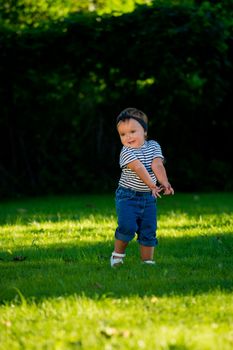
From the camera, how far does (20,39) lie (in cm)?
1448

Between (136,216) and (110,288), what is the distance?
1153 mm

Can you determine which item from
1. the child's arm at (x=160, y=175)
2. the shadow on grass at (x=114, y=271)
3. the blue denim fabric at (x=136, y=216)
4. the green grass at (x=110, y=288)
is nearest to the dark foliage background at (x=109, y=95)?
the green grass at (x=110, y=288)

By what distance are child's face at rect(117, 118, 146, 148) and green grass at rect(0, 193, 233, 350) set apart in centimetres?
100

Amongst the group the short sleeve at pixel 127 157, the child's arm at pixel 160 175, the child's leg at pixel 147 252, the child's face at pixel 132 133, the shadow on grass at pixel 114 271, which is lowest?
the shadow on grass at pixel 114 271

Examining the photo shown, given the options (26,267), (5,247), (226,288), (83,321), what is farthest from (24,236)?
(83,321)

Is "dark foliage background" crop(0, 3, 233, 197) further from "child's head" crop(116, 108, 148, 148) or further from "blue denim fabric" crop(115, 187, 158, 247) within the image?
"blue denim fabric" crop(115, 187, 158, 247)

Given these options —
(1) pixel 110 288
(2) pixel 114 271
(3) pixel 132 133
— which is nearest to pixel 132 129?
(3) pixel 132 133

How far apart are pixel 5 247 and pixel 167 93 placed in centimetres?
798

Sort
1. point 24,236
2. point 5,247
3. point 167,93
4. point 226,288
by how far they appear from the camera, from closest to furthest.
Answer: point 226,288 → point 5,247 → point 24,236 → point 167,93

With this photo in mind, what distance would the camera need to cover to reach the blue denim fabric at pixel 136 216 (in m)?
6.37

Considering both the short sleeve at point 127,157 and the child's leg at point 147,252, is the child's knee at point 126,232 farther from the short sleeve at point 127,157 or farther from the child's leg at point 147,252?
the short sleeve at point 127,157

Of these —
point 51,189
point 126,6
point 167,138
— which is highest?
point 126,6

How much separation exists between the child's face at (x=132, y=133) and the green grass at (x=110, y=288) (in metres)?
1.00

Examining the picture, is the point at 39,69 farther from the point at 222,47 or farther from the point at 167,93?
the point at 222,47
